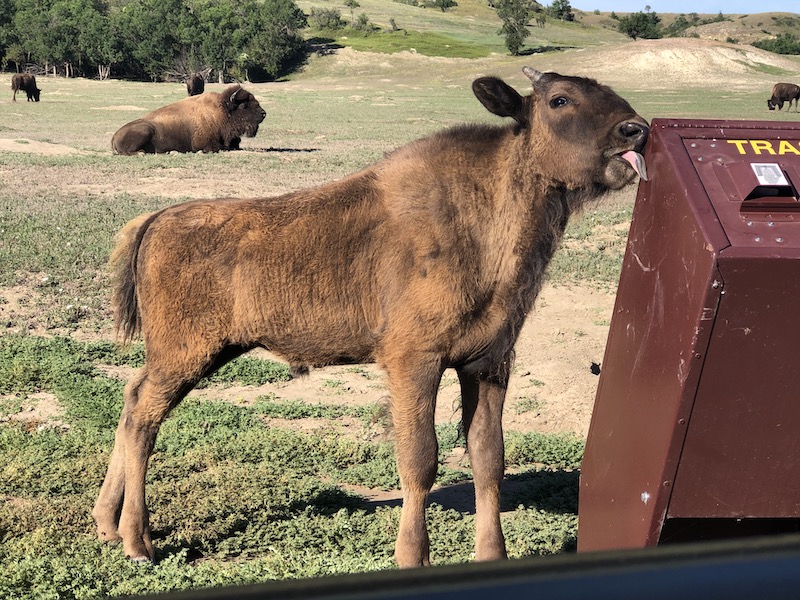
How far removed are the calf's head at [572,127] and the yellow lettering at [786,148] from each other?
77cm

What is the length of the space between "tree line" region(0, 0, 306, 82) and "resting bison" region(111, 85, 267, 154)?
66572mm

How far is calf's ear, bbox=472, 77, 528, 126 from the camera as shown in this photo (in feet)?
17.3

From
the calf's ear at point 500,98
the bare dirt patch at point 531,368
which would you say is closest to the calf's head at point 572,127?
the calf's ear at point 500,98

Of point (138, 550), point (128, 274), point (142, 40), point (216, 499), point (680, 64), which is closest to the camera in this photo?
point (138, 550)

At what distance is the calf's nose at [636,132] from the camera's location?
4711mm

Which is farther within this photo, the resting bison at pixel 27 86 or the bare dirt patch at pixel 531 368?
the resting bison at pixel 27 86

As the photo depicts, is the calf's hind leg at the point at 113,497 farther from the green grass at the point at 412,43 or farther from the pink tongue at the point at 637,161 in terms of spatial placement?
the green grass at the point at 412,43

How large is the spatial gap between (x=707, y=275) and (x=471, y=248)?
1556mm

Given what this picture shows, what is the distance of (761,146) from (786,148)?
10cm

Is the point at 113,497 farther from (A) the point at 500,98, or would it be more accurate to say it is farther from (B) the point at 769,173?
(B) the point at 769,173

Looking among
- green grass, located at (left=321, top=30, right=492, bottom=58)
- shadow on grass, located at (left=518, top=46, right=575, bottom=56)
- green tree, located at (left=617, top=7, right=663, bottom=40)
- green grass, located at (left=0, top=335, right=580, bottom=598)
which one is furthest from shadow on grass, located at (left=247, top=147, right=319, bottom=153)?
green tree, located at (left=617, top=7, right=663, bottom=40)

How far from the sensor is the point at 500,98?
5348 millimetres

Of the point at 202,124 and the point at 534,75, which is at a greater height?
the point at 534,75

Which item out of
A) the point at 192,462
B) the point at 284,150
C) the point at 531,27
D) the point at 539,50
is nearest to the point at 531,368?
the point at 192,462
